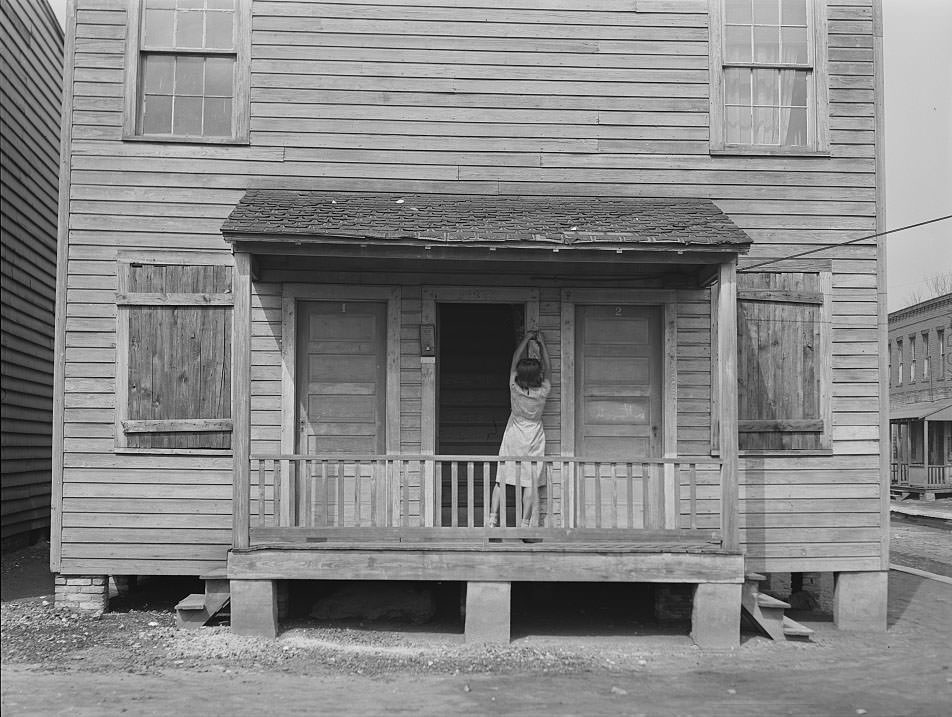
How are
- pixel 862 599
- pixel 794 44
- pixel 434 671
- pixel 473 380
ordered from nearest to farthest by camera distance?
pixel 434 671 < pixel 862 599 < pixel 794 44 < pixel 473 380

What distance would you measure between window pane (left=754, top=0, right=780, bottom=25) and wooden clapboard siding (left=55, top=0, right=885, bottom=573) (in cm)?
50

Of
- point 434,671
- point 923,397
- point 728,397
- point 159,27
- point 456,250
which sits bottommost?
point 434,671

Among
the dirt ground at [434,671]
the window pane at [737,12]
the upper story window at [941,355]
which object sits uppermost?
the window pane at [737,12]

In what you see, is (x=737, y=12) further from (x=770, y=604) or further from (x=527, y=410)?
(x=770, y=604)

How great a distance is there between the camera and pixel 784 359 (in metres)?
9.55

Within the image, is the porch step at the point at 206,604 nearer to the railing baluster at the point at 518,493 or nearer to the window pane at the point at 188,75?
the railing baluster at the point at 518,493

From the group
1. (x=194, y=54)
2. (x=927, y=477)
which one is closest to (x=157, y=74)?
(x=194, y=54)

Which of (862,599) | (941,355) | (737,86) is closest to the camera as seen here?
(862,599)

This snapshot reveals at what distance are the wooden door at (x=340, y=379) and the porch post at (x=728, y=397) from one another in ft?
10.1

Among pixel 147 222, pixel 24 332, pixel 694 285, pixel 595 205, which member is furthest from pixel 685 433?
pixel 24 332

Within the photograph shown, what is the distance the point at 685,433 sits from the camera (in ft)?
31.0

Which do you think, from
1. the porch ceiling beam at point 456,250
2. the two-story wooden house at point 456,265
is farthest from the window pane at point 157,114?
the porch ceiling beam at point 456,250

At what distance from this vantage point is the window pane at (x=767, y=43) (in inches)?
383

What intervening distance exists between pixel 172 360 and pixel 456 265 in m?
2.73
